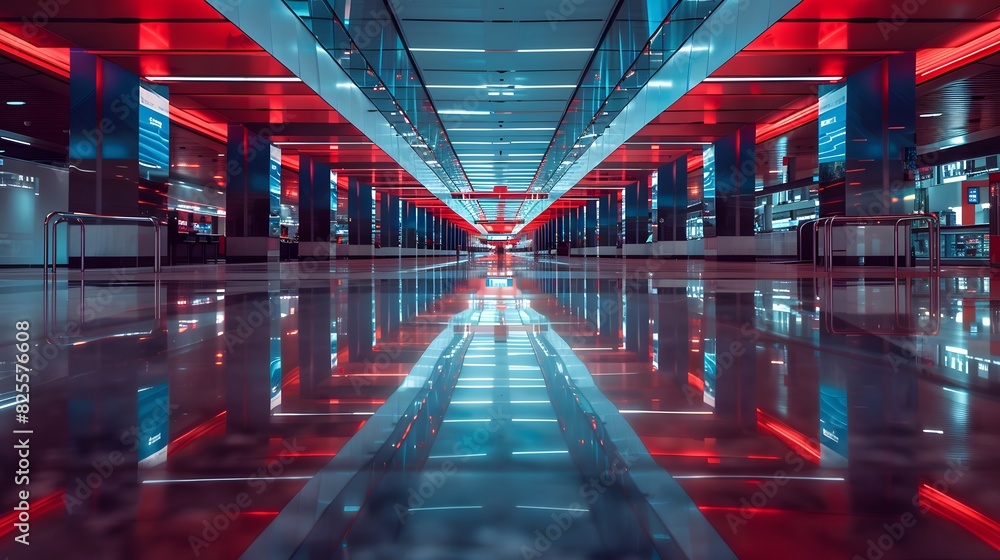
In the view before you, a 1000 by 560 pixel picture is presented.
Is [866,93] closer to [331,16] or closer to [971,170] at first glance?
[331,16]

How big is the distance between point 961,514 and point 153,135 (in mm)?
14773

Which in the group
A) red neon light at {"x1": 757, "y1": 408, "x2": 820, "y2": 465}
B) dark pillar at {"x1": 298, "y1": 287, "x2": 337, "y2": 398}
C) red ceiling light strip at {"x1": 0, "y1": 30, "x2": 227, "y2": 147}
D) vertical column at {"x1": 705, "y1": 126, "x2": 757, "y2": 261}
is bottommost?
red neon light at {"x1": 757, "y1": 408, "x2": 820, "y2": 465}

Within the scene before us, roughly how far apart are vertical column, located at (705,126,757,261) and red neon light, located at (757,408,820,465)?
1854cm

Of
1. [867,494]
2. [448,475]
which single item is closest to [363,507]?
[448,475]

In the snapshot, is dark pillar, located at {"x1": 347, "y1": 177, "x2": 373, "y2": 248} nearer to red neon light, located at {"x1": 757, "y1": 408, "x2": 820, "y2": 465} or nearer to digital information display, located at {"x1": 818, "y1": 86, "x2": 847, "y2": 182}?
digital information display, located at {"x1": 818, "y1": 86, "x2": 847, "y2": 182}

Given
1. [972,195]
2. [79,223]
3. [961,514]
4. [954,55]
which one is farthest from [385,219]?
[961,514]

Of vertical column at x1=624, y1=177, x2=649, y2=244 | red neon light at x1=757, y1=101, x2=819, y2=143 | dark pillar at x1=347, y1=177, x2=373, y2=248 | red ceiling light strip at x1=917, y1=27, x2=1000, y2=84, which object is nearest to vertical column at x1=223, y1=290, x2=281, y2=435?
red ceiling light strip at x1=917, y1=27, x2=1000, y2=84

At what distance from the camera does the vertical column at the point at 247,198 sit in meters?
18.2

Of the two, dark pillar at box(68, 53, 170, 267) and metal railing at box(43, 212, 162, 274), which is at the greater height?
dark pillar at box(68, 53, 170, 267)

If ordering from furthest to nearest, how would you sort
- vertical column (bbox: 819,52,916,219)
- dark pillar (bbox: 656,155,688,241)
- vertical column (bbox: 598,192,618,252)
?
vertical column (bbox: 598,192,618,252) < dark pillar (bbox: 656,155,688,241) < vertical column (bbox: 819,52,916,219)

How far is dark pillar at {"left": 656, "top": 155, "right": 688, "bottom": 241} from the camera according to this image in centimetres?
2338

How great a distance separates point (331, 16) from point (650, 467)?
45.9ft

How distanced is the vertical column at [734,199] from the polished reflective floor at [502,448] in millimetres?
17066

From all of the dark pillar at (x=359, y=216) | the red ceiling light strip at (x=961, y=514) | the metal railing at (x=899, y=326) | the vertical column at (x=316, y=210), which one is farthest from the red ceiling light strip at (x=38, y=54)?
the dark pillar at (x=359, y=216)
